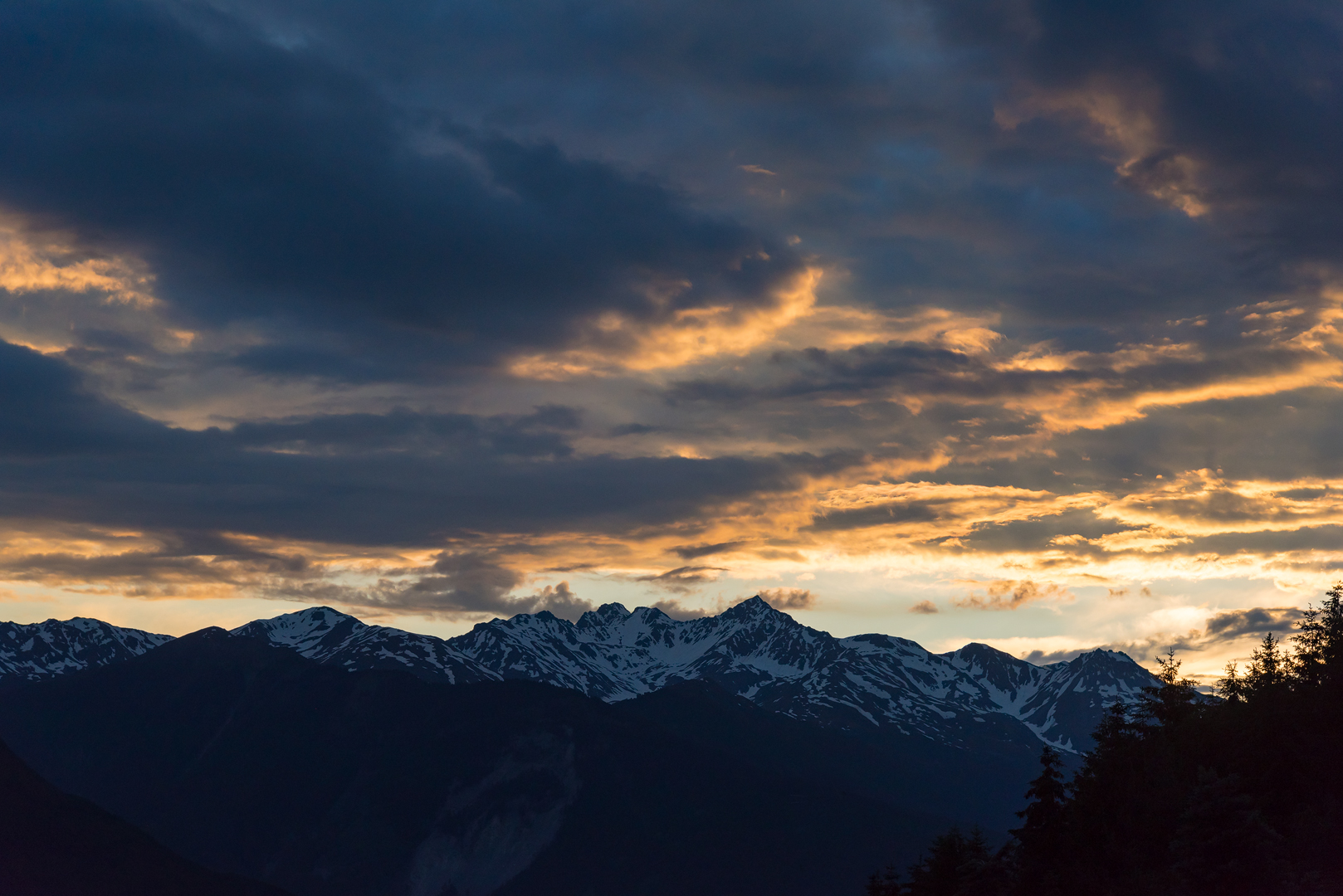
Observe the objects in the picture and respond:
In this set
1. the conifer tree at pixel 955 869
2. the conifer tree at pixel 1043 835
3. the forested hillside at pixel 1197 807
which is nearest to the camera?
the forested hillside at pixel 1197 807

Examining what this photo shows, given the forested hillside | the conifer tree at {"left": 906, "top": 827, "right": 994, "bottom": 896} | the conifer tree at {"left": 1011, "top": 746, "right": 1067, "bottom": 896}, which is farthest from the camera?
the conifer tree at {"left": 1011, "top": 746, "right": 1067, "bottom": 896}

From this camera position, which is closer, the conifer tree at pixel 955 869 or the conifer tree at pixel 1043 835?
the conifer tree at pixel 955 869

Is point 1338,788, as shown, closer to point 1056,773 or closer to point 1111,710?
point 1056,773

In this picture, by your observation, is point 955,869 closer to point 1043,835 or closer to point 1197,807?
point 1043,835

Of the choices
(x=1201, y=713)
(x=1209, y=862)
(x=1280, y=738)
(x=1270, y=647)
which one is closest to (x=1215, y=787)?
(x=1209, y=862)

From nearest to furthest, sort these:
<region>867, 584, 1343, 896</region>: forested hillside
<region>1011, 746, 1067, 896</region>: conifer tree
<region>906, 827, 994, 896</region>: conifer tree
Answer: <region>867, 584, 1343, 896</region>: forested hillside
<region>906, 827, 994, 896</region>: conifer tree
<region>1011, 746, 1067, 896</region>: conifer tree

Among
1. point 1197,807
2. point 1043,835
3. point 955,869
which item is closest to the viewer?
point 1197,807

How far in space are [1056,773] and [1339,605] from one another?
45146 mm

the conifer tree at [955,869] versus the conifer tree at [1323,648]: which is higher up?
the conifer tree at [1323,648]

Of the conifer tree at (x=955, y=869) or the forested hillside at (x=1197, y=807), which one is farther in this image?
the conifer tree at (x=955, y=869)

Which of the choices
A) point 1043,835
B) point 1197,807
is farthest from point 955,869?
point 1197,807

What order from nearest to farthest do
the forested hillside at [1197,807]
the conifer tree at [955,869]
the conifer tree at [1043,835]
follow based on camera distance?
the forested hillside at [1197,807]
the conifer tree at [955,869]
the conifer tree at [1043,835]

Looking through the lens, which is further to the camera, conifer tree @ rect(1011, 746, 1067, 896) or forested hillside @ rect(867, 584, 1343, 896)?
conifer tree @ rect(1011, 746, 1067, 896)

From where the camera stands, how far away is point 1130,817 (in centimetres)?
11938
